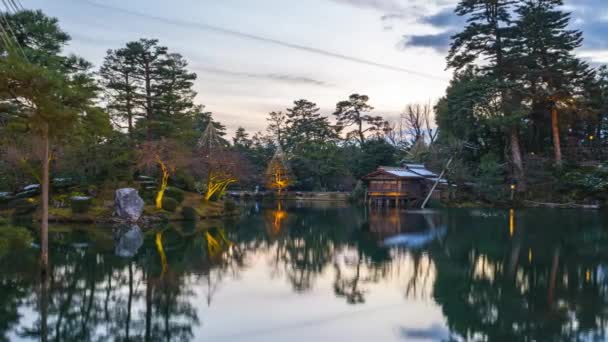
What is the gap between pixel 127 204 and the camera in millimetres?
27234

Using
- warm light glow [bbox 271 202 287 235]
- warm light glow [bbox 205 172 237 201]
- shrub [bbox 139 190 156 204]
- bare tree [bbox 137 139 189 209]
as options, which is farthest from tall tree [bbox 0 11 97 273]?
warm light glow [bbox 205 172 237 201]

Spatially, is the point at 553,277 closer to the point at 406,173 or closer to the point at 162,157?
the point at 162,157

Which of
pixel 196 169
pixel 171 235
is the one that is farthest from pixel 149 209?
pixel 171 235

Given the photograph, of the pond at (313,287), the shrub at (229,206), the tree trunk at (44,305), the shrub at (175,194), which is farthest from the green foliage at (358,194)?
the tree trunk at (44,305)

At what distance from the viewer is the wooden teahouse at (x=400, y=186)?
42.5m

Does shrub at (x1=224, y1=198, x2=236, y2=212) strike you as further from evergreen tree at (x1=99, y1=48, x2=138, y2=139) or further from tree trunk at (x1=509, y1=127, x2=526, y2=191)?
tree trunk at (x1=509, y1=127, x2=526, y2=191)

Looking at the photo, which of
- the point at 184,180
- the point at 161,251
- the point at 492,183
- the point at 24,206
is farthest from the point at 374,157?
Answer: the point at 161,251

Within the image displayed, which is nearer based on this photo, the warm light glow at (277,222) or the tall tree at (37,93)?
the tall tree at (37,93)

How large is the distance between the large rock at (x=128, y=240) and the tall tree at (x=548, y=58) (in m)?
30.3

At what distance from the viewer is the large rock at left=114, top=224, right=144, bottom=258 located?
17984mm

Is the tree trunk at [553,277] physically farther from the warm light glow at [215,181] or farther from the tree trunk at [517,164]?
the tree trunk at [517,164]

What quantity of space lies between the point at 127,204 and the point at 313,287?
1714cm

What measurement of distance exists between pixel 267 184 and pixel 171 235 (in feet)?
99.2

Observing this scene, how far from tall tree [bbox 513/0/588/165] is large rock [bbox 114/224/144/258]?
99.3 ft
